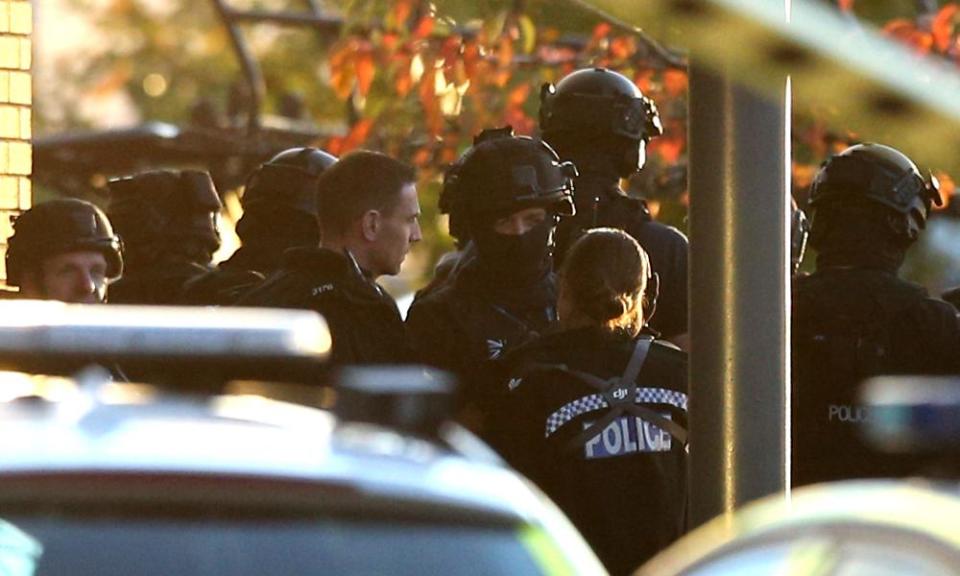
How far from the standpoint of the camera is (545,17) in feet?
45.6

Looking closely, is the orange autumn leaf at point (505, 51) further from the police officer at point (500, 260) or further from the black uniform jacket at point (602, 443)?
the black uniform jacket at point (602, 443)

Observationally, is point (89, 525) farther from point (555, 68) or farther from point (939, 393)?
point (555, 68)

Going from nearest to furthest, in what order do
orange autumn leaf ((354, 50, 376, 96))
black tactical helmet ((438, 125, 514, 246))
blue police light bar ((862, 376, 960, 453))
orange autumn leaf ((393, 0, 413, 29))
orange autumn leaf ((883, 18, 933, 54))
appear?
blue police light bar ((862, 376, 960, 453)) < black tactical helmet ((438, 125, 514, 246)) < orange autumn leaf ((883, 18, 933, 54)) < orange autumn leaf ((393, 0, 413, 29)) < orange autumn leaf ((354, 50, 376, 96))

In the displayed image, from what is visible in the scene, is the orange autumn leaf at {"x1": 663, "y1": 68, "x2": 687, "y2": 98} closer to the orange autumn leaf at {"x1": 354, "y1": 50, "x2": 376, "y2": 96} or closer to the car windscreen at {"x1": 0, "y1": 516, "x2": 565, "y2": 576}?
the orange autumn leaf at {"x1": 354, "y1": 50, "x2": 376, "y2": 96}

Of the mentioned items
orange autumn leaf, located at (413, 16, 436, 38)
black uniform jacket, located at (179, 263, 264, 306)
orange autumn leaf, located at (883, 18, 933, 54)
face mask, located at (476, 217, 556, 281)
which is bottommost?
black uniform jacket, located at (179, 263, 264, 306)

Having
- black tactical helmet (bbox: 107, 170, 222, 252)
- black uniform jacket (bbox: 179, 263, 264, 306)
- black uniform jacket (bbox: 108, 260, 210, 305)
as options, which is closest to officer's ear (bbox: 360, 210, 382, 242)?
black uniform jacket (bbox: 179, 263, 264, 306)

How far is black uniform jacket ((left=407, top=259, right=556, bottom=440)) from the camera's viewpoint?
21.6ft

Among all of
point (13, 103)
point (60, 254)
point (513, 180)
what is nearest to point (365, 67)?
point (13, 103)

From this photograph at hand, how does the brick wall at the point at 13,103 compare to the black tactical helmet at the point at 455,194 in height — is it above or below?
above

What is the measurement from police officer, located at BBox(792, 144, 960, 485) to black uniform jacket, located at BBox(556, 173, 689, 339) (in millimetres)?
332

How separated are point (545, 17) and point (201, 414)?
10.9 m

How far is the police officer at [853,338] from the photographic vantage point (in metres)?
6.79

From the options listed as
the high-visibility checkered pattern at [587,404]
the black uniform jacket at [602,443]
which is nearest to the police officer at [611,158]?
the black uniform jacket at [602,443]

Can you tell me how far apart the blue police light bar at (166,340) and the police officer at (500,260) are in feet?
11.0
